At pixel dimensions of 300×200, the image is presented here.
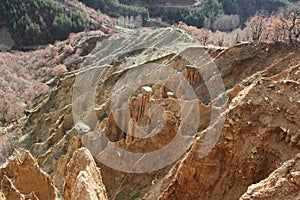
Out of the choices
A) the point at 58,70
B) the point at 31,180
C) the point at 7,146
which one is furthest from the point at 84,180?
the point at 58,70

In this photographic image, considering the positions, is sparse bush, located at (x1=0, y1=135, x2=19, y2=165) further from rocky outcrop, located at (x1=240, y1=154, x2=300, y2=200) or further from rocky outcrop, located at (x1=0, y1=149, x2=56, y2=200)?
rocky outcrop, located at (x1=240, y1=154, x2=300, y2=200)

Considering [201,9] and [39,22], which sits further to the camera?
[201,9]

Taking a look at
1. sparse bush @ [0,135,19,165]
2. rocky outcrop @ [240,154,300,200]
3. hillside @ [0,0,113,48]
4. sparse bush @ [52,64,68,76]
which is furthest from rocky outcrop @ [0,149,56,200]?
hillside @ [0,0,113,48]

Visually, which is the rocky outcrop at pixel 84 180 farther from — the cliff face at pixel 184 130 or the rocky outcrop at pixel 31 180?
the rocky outcrop at pixel 31 180

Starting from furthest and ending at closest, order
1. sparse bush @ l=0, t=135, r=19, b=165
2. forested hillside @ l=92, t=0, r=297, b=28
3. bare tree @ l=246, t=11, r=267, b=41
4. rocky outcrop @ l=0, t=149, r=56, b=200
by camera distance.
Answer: forested hillside @ l=92, t=0, r=297, b=28 → sparse bush @ l=0, t=135, r=19, b=165 → bare tree @ l=246, t=11, r=267, b=41 → rocky outcrop @ l=0, t=149, r=56, b=200

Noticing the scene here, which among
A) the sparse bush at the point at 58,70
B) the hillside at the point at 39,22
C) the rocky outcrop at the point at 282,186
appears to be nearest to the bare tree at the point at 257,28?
the rocky outcrop at the point at 282,186

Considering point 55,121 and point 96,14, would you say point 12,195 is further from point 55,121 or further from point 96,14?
point 96,14

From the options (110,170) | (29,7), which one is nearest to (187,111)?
(110,170)

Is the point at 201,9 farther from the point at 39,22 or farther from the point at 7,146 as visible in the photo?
the point at 7,146
